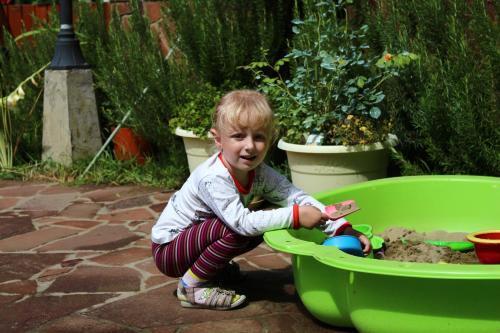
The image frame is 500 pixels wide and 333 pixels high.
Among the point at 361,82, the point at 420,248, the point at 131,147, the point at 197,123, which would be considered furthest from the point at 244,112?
the point at 131,147

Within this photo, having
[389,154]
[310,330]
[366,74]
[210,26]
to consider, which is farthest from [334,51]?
[310,330]

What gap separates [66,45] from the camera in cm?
594

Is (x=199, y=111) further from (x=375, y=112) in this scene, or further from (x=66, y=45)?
(x=66, y=45)

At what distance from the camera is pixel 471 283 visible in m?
2.28

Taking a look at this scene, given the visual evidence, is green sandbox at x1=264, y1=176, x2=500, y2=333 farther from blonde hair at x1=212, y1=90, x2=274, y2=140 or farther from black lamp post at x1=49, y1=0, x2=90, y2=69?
black lamp post at x1=49, y1=0, x2=90, y2=69

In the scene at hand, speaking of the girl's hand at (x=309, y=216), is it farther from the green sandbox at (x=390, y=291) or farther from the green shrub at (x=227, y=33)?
the green shrub at (x=227, y=33)

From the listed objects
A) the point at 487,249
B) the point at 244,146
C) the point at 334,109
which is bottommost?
the point at 487,249

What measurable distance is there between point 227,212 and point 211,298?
408mm

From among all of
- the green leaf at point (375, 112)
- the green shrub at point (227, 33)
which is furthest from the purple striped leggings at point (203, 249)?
the green shrub at point (227, 33)

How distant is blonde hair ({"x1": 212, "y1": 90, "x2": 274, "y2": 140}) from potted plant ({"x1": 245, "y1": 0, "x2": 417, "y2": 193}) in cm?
120

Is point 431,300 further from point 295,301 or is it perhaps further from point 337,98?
point 337,98

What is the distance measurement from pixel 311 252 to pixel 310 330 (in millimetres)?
444

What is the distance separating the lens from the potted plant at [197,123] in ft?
15.9

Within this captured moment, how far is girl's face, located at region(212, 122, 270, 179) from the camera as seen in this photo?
9.26 ft
